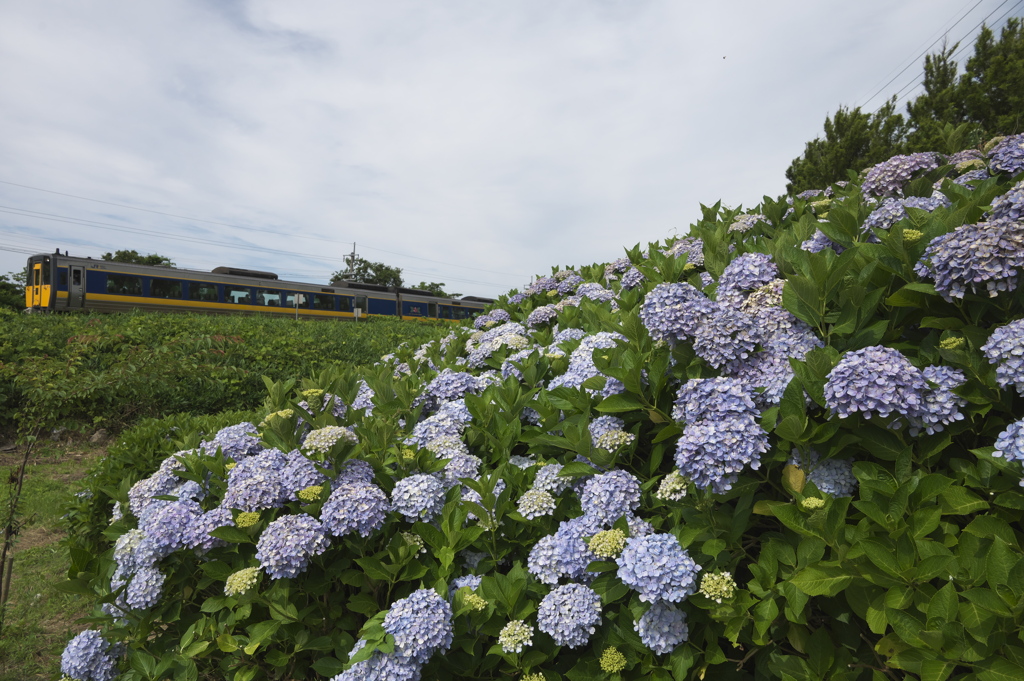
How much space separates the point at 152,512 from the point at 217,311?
81.6 feet

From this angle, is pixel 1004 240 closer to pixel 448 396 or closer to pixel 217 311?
pixel 448 396

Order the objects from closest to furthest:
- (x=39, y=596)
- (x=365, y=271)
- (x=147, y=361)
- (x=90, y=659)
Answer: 1. (x=90, y=659)
2. (x=39, y=596)
3. (x=147, y=361)
4. (x=365, y=271)

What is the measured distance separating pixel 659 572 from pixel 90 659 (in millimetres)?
2775

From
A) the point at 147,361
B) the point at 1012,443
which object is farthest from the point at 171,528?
the point at 147,361

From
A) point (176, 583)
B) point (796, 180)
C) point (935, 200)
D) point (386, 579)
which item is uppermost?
point (796, 180)

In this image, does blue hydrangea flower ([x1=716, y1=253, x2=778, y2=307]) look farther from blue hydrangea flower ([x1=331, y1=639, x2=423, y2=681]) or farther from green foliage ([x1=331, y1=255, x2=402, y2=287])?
green foliage ([x1=331, y1=255, x2=402, y2=287])

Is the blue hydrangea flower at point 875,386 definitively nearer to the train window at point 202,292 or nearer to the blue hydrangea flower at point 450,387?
the blue hydrangea flower at point 450,387

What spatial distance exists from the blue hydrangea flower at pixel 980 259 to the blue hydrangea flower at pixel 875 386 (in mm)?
317

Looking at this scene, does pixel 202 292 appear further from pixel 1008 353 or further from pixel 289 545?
pixel 1008 353

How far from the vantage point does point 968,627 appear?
128 cm

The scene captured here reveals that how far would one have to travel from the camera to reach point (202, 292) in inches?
945

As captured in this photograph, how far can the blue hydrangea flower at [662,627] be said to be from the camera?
5.41ft

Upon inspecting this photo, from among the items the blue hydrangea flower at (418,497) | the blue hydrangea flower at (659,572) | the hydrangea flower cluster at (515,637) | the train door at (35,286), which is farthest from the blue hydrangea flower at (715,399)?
the train door at (35,286)

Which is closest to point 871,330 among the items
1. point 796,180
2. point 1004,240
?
point 1004,240
